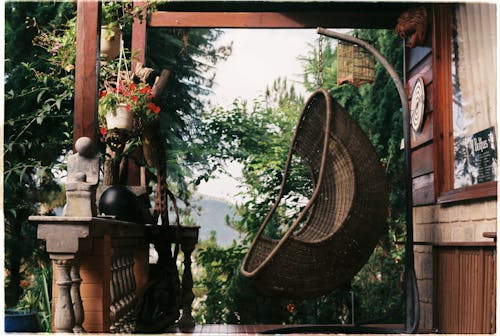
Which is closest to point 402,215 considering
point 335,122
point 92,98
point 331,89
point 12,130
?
point 331,89

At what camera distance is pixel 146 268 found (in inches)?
175

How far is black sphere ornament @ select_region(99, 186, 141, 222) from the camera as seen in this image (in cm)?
359

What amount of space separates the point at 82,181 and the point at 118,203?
0.86 meters

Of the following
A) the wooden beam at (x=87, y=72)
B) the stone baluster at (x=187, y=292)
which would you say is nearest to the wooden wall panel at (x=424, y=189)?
the stone baluster at (x=187, y=292)

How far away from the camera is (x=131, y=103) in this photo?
3918 millimetres

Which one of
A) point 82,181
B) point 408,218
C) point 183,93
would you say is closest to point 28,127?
point 183,93

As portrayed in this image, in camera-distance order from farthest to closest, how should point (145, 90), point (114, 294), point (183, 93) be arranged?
point (183, 93), point (145, 90), point (114, 294)

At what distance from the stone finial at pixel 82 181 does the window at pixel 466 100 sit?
6.94 ft

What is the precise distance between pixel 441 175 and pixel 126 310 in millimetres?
2197

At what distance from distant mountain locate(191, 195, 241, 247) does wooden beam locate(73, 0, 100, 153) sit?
4.86 m

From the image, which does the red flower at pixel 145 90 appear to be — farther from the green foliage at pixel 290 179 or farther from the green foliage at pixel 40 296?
the green foliage at pixel 290 179

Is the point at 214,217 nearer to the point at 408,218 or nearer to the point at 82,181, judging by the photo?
the point at 408,218

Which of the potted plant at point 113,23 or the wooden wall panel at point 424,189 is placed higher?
the potted plant at point 113,23

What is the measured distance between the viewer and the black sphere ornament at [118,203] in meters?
3.59
